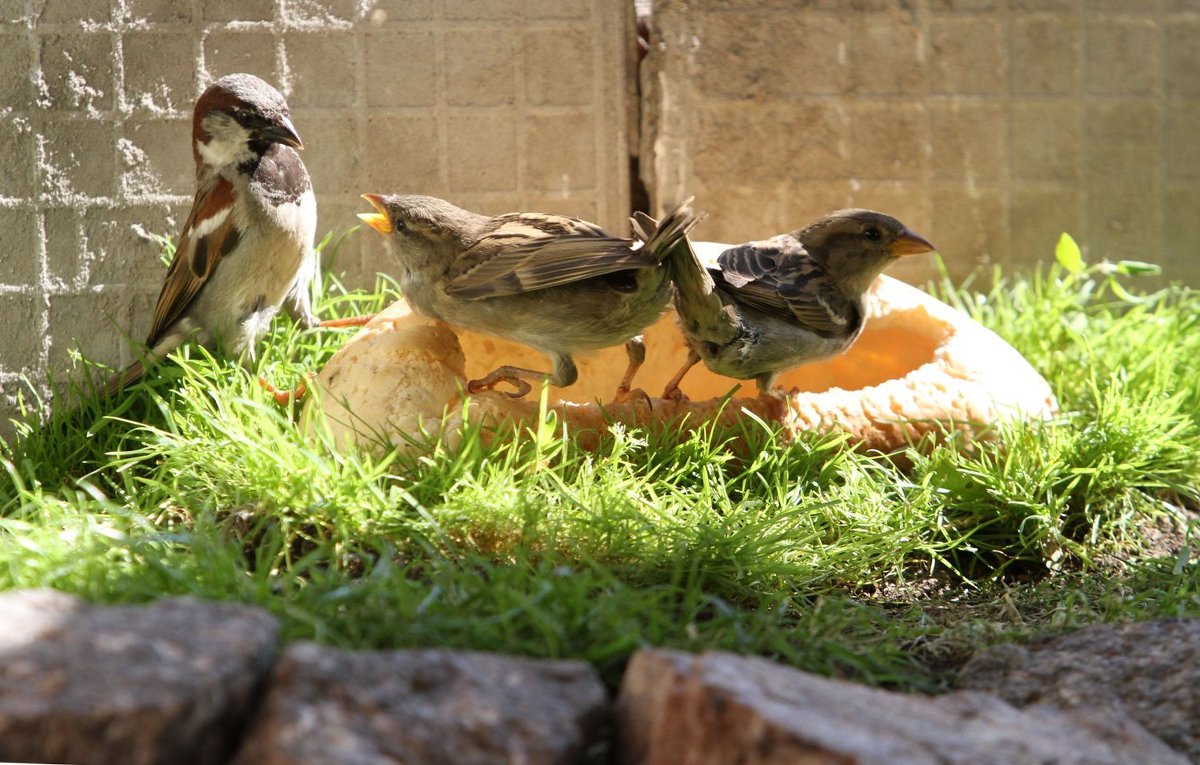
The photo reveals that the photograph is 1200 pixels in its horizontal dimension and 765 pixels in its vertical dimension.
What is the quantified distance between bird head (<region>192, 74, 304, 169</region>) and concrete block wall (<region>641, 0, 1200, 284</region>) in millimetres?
1696

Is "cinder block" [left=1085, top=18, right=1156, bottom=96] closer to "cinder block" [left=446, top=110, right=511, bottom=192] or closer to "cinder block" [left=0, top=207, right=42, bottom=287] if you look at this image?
"cinder block" [left=446, top=110, right=511, bottom=192]

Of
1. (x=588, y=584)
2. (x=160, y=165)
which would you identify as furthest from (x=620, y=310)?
(x=160, y=165)

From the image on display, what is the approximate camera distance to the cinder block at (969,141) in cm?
532

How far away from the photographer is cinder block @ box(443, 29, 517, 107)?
16.1 feet

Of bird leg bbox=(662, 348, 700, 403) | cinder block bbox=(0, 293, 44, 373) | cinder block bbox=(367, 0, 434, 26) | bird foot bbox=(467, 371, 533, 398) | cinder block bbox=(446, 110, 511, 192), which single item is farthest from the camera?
cinder block bbox=(446, 110, 511, 192)

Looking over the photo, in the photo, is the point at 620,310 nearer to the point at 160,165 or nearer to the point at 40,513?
the point at 40,513

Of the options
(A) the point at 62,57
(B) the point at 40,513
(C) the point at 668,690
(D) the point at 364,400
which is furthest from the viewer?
(A) the point at 62,57

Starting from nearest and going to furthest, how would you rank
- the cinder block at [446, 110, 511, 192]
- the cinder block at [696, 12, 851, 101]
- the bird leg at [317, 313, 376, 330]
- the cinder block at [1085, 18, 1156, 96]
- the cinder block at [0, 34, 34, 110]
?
the bird leg at [317, 313, 376, 330], the cinder block at [0, 34, 34, 110], the cinder block at [446, 110, 511, 192], the cinder block at [696, 12, 851, 101], the cinder block at [1085, 18, 1156, 96]

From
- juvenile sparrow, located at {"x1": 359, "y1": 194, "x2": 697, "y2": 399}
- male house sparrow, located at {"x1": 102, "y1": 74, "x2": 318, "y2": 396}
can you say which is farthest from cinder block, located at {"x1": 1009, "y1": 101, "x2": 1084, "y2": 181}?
male house sparrow, located at {"x1": 102, "y1": 74, "x2": 318, "y2": 396}

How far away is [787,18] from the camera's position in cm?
515

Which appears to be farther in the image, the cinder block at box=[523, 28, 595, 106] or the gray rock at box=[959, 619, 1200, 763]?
the cinder block at box=[523, 28, 595, 106]

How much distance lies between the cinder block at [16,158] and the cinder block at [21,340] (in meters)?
0.44

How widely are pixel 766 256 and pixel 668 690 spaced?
2387 mm

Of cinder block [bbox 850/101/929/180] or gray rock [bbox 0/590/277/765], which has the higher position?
cinder block [bbox 850/101/929/180]
